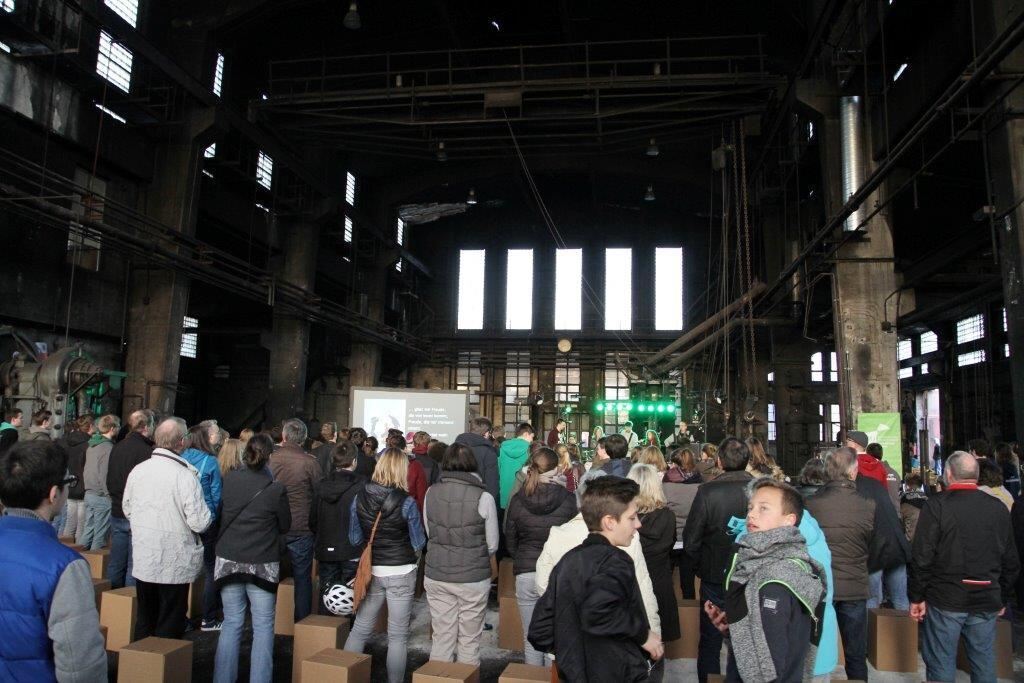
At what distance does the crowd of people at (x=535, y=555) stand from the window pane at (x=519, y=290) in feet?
71.5

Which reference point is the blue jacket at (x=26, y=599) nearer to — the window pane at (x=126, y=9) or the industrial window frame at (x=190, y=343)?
the window pane at (x=126, y=9)

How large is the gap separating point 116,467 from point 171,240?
357 inches

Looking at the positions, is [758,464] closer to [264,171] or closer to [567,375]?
[264,171]

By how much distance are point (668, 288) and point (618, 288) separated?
197 cm

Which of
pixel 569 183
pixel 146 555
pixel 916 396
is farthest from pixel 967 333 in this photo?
pixel 146 555

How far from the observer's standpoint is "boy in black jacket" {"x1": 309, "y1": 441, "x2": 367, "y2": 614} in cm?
476

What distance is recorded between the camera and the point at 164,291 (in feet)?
44.3

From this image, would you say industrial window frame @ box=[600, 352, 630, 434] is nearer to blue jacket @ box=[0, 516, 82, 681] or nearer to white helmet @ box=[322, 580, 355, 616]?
white helmet @ box=[322, 580, 355, 616]

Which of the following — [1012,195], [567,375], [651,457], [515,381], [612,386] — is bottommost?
[651,457]

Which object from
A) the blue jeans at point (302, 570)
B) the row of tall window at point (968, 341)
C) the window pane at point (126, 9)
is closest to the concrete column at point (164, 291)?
the window pane at point (126, 9)

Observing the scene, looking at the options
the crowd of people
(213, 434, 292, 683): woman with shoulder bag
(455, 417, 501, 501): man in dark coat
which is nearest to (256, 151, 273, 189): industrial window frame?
(455, 417, 501, 501): man in dark coat

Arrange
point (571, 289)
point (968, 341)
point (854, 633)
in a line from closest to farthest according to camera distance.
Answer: point (854, 633) → point (968, 341) → point (571, 289)

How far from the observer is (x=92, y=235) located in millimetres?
11242

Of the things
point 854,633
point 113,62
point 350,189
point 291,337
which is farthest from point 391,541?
point 350,189
